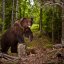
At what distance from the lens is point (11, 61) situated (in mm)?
8414

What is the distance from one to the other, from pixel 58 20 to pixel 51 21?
0.69m

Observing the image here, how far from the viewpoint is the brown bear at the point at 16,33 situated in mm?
8633

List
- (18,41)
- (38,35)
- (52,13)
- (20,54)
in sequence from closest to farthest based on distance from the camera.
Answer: (18,41) < (20,54) < (52,13) < (38,35)

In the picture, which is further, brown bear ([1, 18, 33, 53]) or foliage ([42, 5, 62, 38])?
foliage ([42, 5, 62, 38])

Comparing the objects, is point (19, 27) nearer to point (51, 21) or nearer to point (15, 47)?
point (15, 47)

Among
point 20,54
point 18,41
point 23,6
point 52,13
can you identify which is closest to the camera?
point 18,41

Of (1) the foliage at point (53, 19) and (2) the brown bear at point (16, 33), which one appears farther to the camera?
(1) the foliage at point (53, 19)

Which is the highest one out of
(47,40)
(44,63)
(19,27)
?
(19,27)

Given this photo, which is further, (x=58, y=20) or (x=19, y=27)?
(x=58, y=20)

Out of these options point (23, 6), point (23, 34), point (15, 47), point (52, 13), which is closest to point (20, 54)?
point (15, 47)

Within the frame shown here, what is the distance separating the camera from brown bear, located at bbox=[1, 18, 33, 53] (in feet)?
28.3

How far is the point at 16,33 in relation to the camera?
8.82m

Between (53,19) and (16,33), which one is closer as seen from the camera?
(16,33)

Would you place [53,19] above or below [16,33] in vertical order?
below
